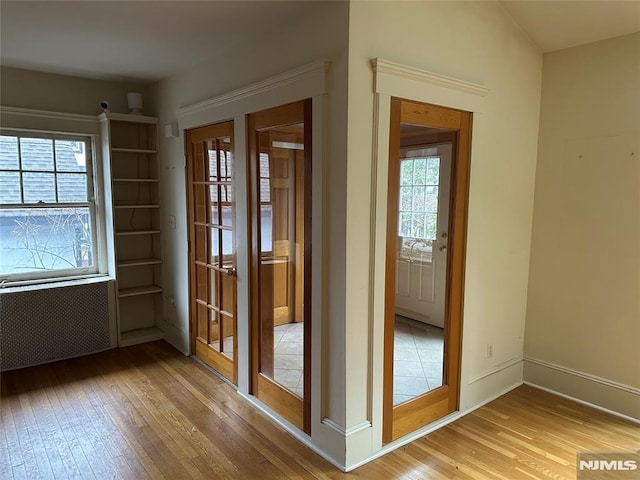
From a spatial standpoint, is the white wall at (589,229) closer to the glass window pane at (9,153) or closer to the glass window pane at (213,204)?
the glass window pane at (213,204)

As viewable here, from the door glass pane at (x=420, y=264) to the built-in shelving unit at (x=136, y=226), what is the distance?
103 inches

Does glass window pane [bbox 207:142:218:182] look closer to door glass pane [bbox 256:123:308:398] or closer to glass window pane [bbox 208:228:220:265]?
glass window pane [bbox 208:228:220:265]

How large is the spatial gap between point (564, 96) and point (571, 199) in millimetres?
736

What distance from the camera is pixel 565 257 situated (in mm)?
3121

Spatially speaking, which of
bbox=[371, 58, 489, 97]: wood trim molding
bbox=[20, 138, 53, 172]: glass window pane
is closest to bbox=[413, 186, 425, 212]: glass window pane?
bbox=[371, 58, 489, 97]: wood trim molding

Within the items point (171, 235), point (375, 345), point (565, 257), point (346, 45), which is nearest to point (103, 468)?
point (375, 345)

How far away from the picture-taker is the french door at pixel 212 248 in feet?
10.6

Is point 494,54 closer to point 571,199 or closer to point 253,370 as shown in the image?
point 571,199

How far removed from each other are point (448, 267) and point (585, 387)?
1.41m

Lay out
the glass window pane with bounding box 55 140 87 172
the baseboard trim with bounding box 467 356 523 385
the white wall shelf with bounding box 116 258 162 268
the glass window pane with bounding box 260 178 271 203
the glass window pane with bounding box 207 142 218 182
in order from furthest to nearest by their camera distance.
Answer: the white wall shelf with bounding box 116 258 162 268
the glass window pane with bounding box 55 140 87 172
the glass window pane with bounding box 207 142 218 182
the baseboard trim with bounding box 467 356 523 385
the glass window pane with bounding box 260 178 271 203

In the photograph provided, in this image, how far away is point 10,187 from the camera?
11.9 feet

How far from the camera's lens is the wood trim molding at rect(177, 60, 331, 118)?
2210mm

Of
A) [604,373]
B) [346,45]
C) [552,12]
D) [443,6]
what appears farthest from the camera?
[604,373]

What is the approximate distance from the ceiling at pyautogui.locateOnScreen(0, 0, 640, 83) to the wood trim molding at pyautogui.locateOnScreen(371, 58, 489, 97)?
49cm
